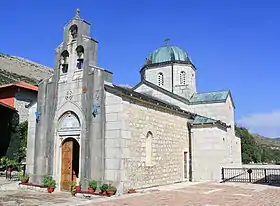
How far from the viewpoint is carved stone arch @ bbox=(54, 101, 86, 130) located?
16.2 m

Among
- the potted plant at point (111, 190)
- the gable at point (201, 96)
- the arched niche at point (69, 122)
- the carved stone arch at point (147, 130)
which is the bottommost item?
the potted plant at point (111, 190)

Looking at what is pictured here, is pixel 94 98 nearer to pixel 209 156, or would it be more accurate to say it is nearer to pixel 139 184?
pixel 139 184

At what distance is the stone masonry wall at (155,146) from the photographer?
51.0 ft

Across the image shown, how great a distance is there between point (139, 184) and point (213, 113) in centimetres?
1328

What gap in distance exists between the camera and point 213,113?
2714 cm

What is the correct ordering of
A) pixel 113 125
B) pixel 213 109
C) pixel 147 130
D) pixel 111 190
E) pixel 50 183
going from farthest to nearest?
pixel 213 109 < pixel 147 130 < pixel 50 183 < pixel 113 125 < pixel 111 190

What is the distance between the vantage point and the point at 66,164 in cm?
1689

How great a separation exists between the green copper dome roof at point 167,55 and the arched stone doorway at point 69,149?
14771 millimetres

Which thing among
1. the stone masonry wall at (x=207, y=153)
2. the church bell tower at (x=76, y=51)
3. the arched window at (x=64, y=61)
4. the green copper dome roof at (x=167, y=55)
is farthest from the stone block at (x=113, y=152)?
the green copper dome roof at (x=167, y=55)

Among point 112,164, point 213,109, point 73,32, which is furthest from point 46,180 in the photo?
point 213,109

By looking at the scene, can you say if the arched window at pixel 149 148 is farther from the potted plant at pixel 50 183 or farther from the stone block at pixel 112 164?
the potted plant at pixel 50 183

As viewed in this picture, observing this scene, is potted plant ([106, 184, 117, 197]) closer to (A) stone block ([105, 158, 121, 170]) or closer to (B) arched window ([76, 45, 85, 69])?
Answer: (A) stone block ([105, 158, 121, 170])

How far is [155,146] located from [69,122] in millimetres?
4944

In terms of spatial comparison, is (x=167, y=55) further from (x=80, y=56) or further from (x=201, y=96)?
(x=80, y=56)
